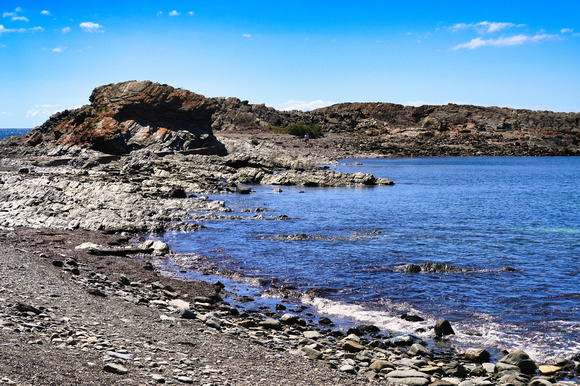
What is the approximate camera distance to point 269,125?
164750 mm

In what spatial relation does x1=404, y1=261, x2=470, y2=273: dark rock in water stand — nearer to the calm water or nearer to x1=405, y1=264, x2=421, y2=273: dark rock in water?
x1=405, y1=264, x2=421, y2=273: dark rock in water

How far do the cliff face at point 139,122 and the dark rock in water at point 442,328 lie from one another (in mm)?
68668

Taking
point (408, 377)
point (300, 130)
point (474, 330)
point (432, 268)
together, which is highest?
point (300, 130)

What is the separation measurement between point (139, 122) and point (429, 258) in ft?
216

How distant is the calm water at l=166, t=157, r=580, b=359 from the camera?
15203mm

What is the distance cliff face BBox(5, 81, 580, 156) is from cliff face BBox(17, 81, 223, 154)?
0.15 meters

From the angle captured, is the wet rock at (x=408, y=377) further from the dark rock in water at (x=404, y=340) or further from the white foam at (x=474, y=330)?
the white foam at (x=474, y=330)

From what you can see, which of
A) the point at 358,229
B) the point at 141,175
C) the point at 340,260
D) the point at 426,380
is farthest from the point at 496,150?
the point at 426,380

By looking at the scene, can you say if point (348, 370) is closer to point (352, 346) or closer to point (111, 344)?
point (352, 346)

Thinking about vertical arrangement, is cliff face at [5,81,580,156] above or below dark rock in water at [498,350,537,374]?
above

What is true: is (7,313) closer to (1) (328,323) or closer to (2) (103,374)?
(2) (103,374)

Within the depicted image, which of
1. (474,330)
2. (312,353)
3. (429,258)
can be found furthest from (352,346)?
(429,258)

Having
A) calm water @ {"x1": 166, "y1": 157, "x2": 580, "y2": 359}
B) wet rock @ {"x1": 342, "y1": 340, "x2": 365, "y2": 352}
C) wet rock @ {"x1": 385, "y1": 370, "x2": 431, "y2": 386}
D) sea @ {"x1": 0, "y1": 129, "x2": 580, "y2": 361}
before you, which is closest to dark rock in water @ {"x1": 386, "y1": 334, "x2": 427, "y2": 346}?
sea @ {"x1": 0, "y1": 129, "x2": 580, "y2": 361}

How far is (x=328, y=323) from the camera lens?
14.9 meters
